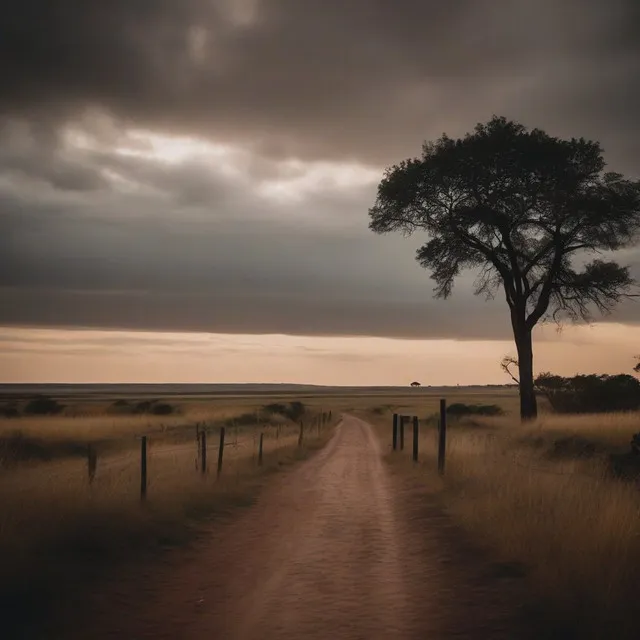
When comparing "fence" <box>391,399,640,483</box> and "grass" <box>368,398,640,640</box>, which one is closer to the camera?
"grass" <box>368,398,640,640</box>

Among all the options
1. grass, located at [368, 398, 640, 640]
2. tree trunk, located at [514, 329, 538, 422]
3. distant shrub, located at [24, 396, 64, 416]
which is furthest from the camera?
distant shrub, located at [24, 396, 64, 416]

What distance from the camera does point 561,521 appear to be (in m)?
11.6

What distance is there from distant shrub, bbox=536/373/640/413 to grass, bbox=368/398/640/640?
18789 mm

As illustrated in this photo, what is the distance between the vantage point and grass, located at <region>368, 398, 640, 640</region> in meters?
7.95

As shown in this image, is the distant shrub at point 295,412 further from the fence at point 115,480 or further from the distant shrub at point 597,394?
the fence at point 115,480

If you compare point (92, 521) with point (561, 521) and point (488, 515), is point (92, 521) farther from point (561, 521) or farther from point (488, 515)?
point (561, 521)

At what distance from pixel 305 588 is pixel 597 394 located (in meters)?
38.7

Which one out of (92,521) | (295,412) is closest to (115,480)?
(92,521)

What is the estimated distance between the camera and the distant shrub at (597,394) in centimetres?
4300

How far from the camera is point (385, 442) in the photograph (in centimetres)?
4012

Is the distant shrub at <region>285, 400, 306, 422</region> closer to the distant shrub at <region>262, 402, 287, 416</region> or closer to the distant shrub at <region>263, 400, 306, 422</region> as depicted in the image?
the distant shrub at <region>263, 400, 306, 422</region>

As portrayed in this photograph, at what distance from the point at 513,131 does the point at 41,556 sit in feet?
90.3

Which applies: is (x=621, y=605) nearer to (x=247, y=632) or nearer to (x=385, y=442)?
(x=247, y=632)

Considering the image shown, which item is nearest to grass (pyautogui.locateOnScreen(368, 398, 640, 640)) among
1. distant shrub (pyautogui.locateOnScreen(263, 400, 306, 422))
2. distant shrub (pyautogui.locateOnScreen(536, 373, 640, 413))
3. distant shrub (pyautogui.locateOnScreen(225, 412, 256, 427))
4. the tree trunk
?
the tree trunk
